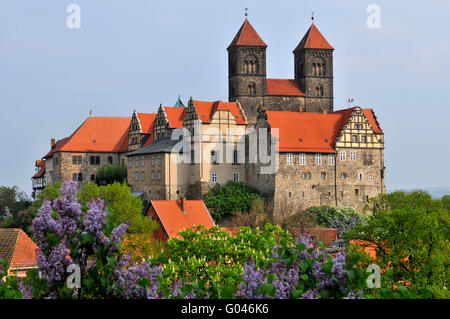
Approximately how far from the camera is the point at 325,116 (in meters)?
76.2

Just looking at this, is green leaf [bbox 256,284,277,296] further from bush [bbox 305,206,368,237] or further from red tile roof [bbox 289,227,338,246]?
bush [bbox 305,206,368,237]

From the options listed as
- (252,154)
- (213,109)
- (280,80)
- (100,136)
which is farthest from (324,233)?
(100,136)

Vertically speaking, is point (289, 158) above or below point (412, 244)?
above


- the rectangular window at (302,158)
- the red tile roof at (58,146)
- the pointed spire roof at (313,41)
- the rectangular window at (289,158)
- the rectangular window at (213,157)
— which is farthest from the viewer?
the pointed spire roof at (313,41)

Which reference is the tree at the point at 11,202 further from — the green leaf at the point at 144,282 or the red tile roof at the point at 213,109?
the green leaf at the point at 144,282

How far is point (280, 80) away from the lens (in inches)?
3420

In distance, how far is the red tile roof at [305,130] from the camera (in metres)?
70.7

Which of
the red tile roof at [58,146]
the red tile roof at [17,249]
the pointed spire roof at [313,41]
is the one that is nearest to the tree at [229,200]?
the red tile roof at [58,146]

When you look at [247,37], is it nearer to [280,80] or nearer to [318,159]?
[280,80]

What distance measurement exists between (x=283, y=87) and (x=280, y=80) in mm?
1557

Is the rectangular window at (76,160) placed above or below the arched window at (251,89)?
below

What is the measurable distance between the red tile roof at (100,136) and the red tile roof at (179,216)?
2891 cm

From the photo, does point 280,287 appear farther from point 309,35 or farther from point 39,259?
point 309,35

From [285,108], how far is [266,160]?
632 inches
